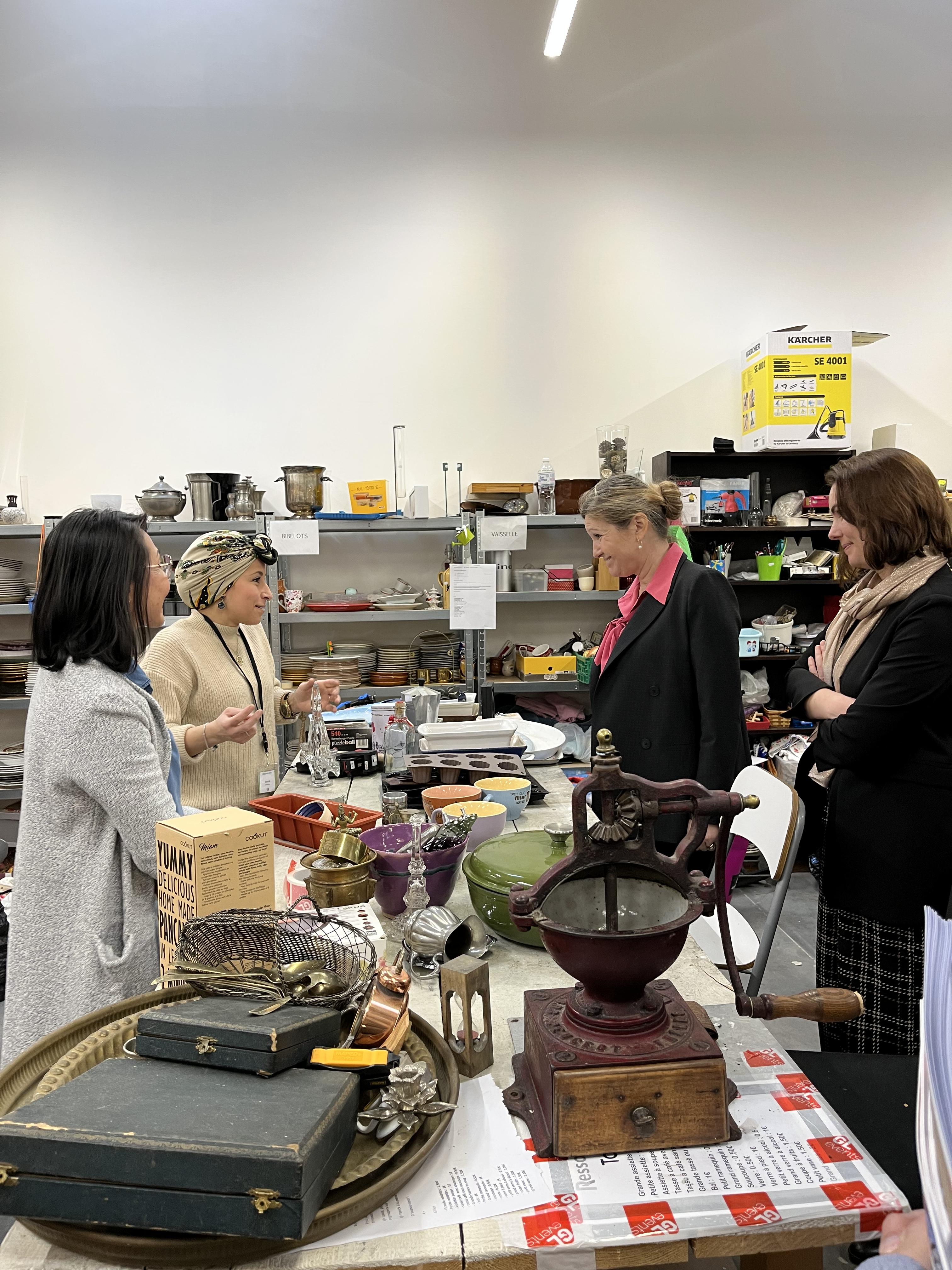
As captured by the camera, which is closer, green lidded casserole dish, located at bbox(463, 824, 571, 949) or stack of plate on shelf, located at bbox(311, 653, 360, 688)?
green lidded casserole dish, located at bbox(463, 824, 571, 949)

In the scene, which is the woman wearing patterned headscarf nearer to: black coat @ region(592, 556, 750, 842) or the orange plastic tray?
the orange plastic tray

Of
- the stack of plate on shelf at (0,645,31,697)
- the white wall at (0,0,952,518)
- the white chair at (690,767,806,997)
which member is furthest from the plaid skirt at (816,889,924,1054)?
the stack of plate on shelf at (0,645,31,697)

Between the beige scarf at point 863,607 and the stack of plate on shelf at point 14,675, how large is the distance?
4.01 metres

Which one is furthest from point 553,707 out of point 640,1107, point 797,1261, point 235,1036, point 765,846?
point 235,1036

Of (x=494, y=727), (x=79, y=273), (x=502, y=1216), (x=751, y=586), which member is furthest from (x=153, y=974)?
(x=79, y=273)

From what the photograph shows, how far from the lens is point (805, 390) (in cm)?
448

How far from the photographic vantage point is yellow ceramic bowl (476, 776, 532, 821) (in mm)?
2127

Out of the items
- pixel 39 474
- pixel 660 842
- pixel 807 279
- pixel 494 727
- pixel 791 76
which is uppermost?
pixel 791 76

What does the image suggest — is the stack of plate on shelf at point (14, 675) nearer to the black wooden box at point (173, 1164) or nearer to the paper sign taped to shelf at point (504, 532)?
the paper sign taped to shelf at point (504, 532)

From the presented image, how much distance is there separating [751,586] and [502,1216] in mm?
4232

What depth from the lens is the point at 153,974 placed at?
1.53 meters

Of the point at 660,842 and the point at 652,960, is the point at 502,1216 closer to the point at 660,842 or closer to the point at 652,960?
the point at 652,960

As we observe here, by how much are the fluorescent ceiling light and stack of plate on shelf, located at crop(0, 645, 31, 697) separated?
412cm

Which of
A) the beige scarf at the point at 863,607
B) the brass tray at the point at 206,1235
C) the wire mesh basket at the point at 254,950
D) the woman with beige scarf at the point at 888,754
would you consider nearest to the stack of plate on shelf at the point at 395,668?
the beige scarf at the point at 863,607
